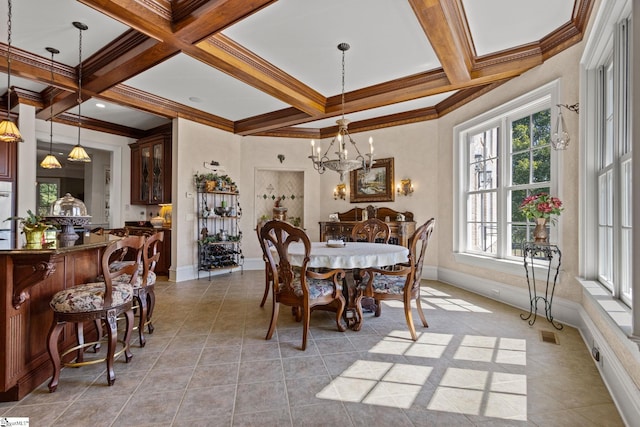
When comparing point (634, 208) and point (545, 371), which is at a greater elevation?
point (634, 208)

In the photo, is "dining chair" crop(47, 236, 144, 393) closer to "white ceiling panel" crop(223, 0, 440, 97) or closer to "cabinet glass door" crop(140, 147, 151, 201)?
"white ceiling panel" crop(223, 0, 440, 97)

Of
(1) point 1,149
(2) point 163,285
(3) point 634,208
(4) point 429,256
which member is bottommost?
(2) point 163,285

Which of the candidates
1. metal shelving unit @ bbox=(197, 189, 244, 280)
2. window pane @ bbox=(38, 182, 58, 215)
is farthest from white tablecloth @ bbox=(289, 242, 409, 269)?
window pane @ bbox=(38, 182, 58, 215)

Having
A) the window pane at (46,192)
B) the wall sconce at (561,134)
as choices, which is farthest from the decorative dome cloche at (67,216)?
the window pane at (46,192)

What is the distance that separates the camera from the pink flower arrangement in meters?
2.81

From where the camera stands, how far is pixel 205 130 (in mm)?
5430

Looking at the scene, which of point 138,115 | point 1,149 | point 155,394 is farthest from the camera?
point 138,115

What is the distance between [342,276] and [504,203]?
8.14 feet

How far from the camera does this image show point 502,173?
3869 millimetres

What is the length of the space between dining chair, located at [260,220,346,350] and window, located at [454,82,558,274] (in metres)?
2.34

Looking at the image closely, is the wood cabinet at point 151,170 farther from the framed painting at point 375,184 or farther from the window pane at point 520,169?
the window pane at point 520,169

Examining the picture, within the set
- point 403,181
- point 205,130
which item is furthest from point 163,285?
point 403,181

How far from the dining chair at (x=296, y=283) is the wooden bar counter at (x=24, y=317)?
1.36 m

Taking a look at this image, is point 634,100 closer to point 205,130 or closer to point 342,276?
point 342,276
